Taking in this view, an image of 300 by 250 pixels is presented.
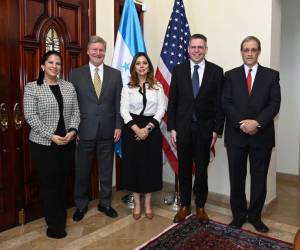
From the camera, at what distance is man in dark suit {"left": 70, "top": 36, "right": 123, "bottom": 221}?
3043 mm

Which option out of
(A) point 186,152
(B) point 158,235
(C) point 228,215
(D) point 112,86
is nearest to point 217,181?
(C) point 228,215

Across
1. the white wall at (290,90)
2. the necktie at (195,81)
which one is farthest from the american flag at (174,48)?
the white wall at (290,90)

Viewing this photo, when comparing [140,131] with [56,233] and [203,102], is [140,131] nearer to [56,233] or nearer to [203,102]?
[203,102]

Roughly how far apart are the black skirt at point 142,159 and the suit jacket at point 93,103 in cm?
20

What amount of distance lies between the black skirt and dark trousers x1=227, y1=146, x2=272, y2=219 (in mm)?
672

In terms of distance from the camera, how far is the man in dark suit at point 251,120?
2.76 m

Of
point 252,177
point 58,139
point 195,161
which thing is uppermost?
point 58,139

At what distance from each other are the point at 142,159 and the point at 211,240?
915 mm

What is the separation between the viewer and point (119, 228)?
2.95 meters

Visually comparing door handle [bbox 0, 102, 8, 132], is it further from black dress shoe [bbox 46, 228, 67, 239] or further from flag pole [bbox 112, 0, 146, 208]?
flag pole [bbox 112, 0, 146, 208]

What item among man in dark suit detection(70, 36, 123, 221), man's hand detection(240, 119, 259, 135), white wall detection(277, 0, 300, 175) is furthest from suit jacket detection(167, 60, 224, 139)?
white wall detection(277, 0, 300, 175)

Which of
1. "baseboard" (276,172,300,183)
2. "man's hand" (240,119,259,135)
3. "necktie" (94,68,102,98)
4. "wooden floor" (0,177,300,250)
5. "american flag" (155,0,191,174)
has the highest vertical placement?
"american flag" (155,0,191,174)

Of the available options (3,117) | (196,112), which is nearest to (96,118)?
(3,117)

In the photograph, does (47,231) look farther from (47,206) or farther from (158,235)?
(158,235)
